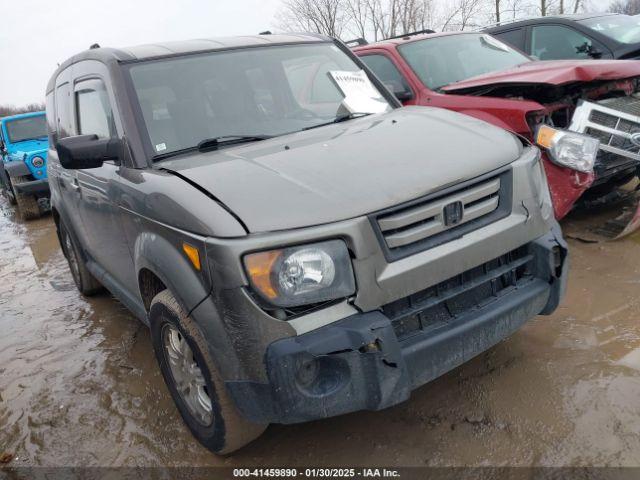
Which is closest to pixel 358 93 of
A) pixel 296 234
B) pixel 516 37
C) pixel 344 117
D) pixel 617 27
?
pixel 344 117

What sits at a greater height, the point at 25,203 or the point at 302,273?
the point at 302,273

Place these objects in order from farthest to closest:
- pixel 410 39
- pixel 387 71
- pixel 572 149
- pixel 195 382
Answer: pixel 410 39 → pixel 387 71 → pixel 572 149 → pixel 195 382

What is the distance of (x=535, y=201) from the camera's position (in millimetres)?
2385

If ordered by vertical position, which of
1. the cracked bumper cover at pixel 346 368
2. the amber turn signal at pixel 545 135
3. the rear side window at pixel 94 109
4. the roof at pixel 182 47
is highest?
the roof at pixel 182 47

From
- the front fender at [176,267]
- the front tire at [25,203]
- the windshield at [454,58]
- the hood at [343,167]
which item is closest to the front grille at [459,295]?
the hood at [343,167]

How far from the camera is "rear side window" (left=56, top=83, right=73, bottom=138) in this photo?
3.70 meters

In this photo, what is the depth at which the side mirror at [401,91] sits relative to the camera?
4.64 metres

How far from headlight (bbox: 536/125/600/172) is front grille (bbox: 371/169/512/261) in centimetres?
166

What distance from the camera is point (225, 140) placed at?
2711 mm

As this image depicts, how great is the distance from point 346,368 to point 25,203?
353 inches

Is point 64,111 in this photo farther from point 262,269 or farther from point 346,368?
point 346,368

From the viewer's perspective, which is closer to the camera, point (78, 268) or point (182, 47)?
point (182, 47)

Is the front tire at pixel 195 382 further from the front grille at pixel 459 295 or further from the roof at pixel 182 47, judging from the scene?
the roof at pixel 182 47

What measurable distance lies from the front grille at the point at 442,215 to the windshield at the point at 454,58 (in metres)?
2.88
